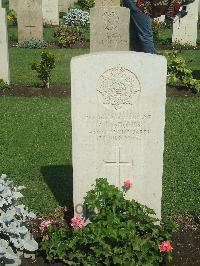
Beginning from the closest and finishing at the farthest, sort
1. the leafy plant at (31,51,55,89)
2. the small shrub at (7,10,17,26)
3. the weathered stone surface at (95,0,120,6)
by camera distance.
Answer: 1. the leafy plant at (31,51,55,89)
2. the weathered stone surface at (95,0,120,6)
3. the small shrub at (7,10,17,26)

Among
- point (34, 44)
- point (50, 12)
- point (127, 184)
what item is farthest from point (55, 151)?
point (50, 12)

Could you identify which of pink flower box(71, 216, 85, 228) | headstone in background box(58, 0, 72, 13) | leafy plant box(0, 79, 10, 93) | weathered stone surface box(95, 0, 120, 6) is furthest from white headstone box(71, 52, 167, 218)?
headstone in background box(58, 0, 72, 13)

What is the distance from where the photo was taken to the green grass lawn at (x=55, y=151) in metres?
5.66

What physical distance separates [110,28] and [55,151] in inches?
155

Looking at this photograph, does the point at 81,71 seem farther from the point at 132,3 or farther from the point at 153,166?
the point at 132,3

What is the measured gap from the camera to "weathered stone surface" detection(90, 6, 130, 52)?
1004 centimetres

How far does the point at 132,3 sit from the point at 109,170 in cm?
665

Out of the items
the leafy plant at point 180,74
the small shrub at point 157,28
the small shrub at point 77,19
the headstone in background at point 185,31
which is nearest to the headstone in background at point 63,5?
the small shrub at point 77,19

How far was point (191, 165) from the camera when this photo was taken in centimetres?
652

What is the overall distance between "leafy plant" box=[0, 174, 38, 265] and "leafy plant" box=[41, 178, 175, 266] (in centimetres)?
18

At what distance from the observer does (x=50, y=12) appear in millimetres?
20219

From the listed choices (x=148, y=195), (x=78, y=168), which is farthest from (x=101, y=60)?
(x=148, y=195)

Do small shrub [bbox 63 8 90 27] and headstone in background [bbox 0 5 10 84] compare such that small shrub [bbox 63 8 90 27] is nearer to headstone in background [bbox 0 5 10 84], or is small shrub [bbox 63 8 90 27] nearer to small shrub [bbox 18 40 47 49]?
small shrub [bbox 18 40 47 49]

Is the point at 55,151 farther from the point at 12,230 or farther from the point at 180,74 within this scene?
the point at 180,74
